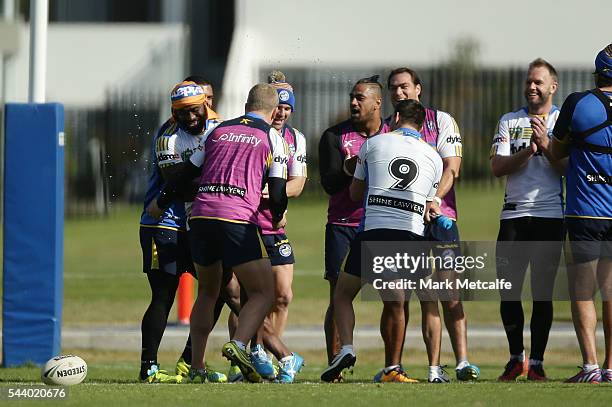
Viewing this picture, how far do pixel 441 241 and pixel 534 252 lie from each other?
0.85 meters

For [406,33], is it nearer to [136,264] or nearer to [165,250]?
[136,264]

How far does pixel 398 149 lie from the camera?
954 cm

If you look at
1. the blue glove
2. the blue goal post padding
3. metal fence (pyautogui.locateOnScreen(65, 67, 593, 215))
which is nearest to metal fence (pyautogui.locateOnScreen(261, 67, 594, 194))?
metal fence (pyautogui.locateOnScreen(65, 67, 593, 215))

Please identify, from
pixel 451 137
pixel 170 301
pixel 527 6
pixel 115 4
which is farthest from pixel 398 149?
pixel 115 4

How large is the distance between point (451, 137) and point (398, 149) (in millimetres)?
1104

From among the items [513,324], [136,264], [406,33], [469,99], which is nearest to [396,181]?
[513,324]

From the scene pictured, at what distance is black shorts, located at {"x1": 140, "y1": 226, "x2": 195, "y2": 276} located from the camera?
10.2m

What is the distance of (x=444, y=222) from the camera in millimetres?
10008

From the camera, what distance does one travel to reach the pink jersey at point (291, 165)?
10.5 m

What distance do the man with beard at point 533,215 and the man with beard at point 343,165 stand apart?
1.12 meters

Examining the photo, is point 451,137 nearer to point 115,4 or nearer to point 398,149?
point 398,149

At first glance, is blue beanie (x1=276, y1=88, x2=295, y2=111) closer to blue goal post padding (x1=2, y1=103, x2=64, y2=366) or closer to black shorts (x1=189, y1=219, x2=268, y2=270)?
black shorts (x1=189, y1=219, x2=268, y2=270)

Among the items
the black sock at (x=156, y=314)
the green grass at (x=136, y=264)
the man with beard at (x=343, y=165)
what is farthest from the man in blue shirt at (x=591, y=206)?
the green grass at (x=136, y=264)

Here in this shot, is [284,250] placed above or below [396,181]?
below
